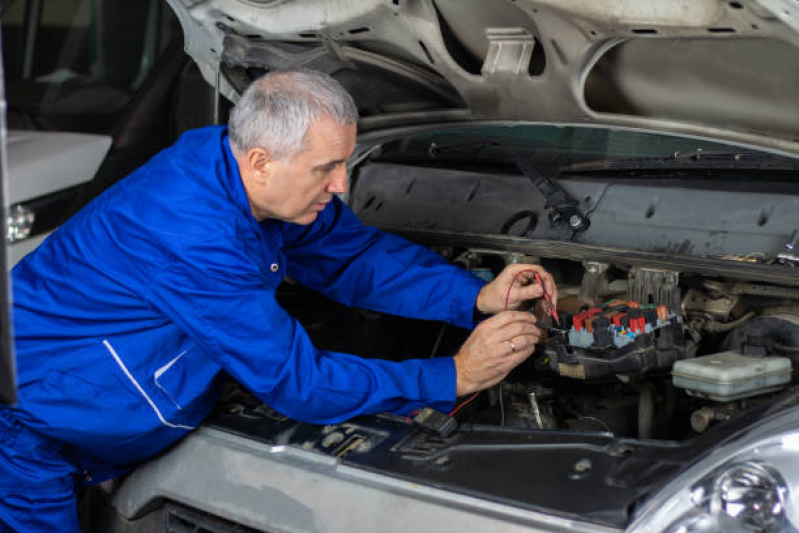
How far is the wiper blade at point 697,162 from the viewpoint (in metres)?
1.74

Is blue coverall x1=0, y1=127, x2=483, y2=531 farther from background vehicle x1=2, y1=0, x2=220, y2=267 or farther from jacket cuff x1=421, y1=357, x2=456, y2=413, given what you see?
background vehicle x1=2, y1=0, x2=220, y2=267

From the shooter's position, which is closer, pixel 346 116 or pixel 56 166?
pixel 346 116

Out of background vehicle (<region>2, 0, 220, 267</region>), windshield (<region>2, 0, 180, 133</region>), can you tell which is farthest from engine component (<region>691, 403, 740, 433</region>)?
windshield (<region>2, 0, 180, 133</region>)

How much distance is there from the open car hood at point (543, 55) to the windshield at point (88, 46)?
61.4 inches

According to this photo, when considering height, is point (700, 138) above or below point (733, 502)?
above

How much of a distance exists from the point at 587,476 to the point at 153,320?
2.90 feet

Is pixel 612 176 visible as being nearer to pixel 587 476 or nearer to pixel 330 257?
pixel 330 257

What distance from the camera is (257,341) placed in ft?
5.10

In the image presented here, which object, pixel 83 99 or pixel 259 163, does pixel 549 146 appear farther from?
pixel 83 99

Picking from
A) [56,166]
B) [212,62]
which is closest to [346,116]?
[212,62]

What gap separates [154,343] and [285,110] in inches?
20.8

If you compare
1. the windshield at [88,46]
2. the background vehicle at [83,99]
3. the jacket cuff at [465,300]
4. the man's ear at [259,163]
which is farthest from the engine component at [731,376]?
the windshield at [88,46]

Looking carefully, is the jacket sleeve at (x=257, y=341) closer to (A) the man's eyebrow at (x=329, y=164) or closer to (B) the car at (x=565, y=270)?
(B) the car at (x=565, y=270)

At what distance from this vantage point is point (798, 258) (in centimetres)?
158
